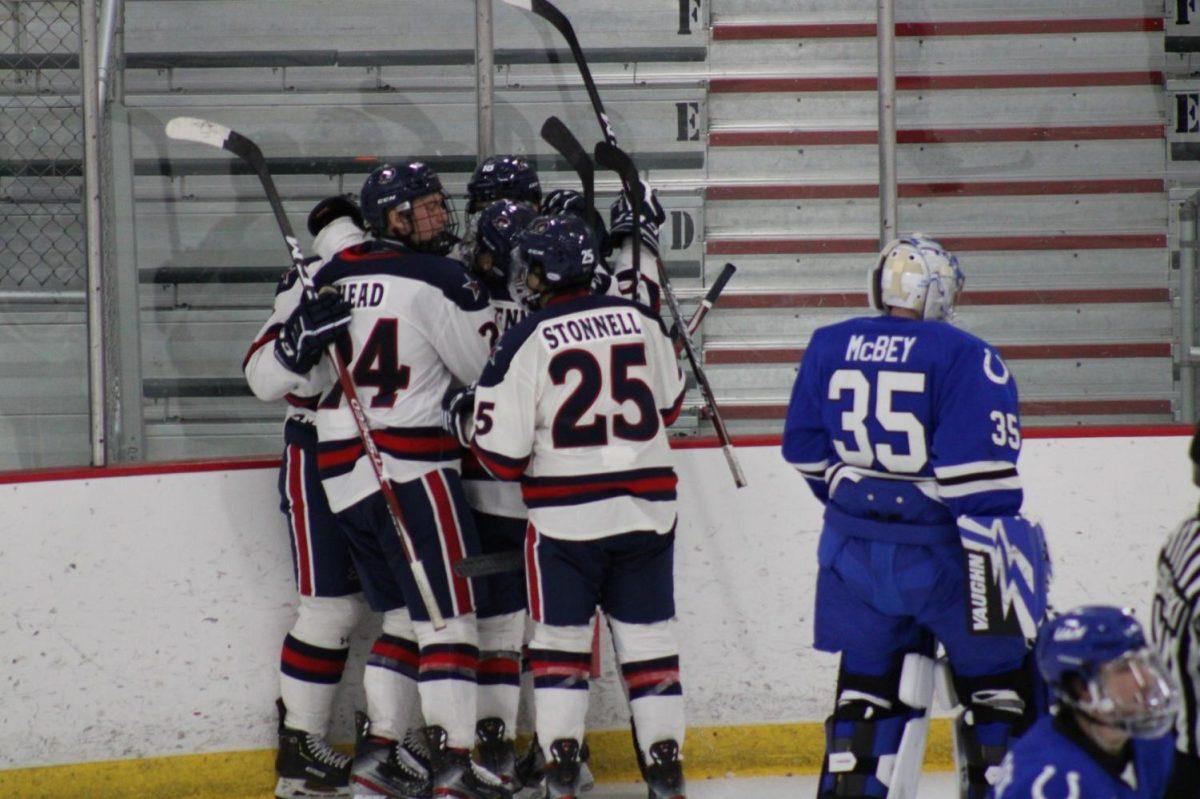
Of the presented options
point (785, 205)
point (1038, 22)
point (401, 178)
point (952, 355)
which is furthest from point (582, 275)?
point (1038, 22)

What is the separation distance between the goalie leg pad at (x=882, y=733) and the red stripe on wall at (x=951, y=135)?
1873 mm

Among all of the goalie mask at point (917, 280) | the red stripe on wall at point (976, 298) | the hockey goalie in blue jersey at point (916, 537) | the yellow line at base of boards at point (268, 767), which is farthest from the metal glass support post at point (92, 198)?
the goalie mask at point (917, 280)

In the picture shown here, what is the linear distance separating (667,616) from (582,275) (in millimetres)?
722

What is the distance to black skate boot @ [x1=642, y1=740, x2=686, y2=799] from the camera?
10.9 ft

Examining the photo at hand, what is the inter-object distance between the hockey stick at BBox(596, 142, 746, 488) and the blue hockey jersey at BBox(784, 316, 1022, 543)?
0.90m

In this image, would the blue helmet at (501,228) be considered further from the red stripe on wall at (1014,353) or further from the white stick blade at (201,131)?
the red stripe on wall at (1014,353)

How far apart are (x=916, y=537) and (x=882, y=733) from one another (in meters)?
0.35

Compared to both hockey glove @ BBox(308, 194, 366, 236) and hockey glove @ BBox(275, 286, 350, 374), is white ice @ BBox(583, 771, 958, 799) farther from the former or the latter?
hockey glove @ BBox(308, 194, 366, 236)

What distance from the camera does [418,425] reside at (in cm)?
353

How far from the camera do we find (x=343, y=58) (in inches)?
170

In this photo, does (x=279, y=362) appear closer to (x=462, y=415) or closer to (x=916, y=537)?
(x=462, y=415)

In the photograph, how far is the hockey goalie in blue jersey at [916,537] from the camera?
105 inches

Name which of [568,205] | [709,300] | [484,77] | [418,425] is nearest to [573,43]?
[484,77]

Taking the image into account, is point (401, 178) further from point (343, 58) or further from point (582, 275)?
→ point (343, 58)
